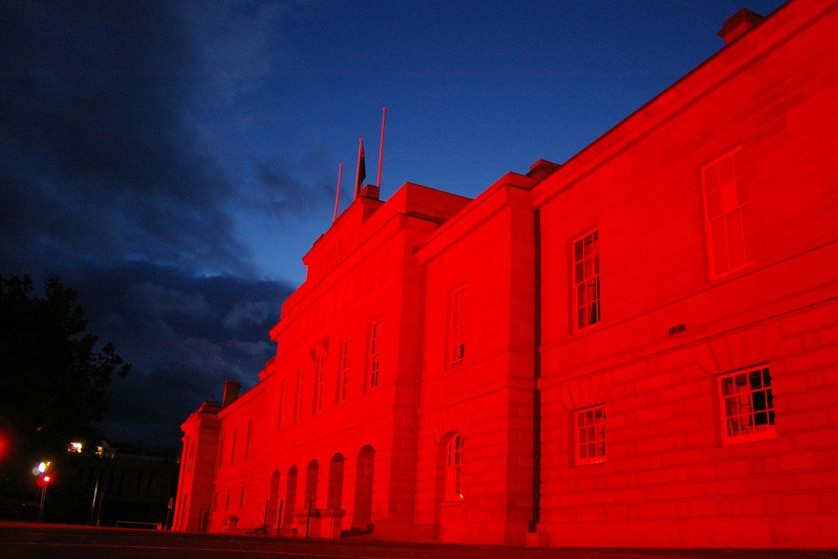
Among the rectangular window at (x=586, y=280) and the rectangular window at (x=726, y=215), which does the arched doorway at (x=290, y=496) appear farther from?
the rectangular window at (x=726, y=215)

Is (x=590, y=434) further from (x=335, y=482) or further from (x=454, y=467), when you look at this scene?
(x=335, y=482)

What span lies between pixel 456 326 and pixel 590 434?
6.79 meters

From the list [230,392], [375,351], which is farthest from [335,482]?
[230,392]

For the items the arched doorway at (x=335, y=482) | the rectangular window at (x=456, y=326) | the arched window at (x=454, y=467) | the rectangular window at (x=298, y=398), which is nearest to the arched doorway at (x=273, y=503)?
the rectangular window at (x=298, y=398)

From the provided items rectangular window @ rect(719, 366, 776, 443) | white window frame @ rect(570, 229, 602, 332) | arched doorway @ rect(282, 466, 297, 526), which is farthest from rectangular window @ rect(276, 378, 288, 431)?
rectangular window @ rect(719, 366, 776, 443)

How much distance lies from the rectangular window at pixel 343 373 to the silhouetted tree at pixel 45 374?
13.1 m

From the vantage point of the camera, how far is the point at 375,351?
92.5 feet

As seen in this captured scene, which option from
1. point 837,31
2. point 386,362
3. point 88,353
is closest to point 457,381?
point 386,362

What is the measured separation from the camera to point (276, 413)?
4050 cm

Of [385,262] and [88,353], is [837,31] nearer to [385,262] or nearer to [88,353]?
[385,262]

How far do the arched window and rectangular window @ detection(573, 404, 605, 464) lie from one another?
4.62 m

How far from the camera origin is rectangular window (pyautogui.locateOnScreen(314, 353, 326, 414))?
33.4 meters

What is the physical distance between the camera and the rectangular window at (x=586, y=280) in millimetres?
18734

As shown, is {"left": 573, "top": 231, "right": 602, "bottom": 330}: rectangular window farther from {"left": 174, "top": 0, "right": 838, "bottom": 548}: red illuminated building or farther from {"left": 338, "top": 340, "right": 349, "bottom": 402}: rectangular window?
{"left": 338, "top": 340, "right": 349, "bottom": 402}: rectangular window
